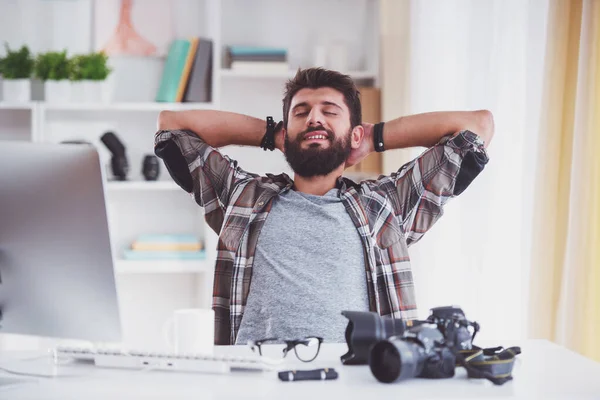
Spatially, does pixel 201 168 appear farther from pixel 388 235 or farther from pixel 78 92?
pixel 78 92

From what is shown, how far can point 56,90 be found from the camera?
11.0 feet

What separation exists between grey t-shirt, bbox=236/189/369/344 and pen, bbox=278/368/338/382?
2.26 ft

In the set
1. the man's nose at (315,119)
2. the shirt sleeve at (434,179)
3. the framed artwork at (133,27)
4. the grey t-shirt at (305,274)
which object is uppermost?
the framed artwork at (133,27)

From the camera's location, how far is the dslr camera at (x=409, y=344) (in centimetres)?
108

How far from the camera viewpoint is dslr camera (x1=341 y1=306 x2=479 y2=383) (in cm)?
108

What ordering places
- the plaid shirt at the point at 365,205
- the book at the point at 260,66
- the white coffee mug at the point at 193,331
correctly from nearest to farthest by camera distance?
the white coffee mug at the point at 193,331, the plaid shirt at the point at 365,205, the book at the point at 260,66

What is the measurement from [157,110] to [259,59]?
529 mm

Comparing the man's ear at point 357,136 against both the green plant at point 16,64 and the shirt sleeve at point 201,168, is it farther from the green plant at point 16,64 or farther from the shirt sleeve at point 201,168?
the green plant at point 16,64

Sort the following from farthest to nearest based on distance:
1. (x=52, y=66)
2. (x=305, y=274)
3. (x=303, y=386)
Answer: (x=52, y=66)
(x=305, y=274)
(x=303, y=386)

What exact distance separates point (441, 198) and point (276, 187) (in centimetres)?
46

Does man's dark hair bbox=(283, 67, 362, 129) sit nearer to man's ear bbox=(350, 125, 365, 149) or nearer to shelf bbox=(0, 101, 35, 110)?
man's ear bbox=(350, 125, 365, 149)

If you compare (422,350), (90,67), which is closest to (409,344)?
(422,350)

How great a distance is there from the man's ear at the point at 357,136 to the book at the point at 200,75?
1.36 m

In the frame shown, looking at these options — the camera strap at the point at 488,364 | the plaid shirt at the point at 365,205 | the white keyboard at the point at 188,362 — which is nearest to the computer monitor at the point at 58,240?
the white keyboard at the point at 188,362
